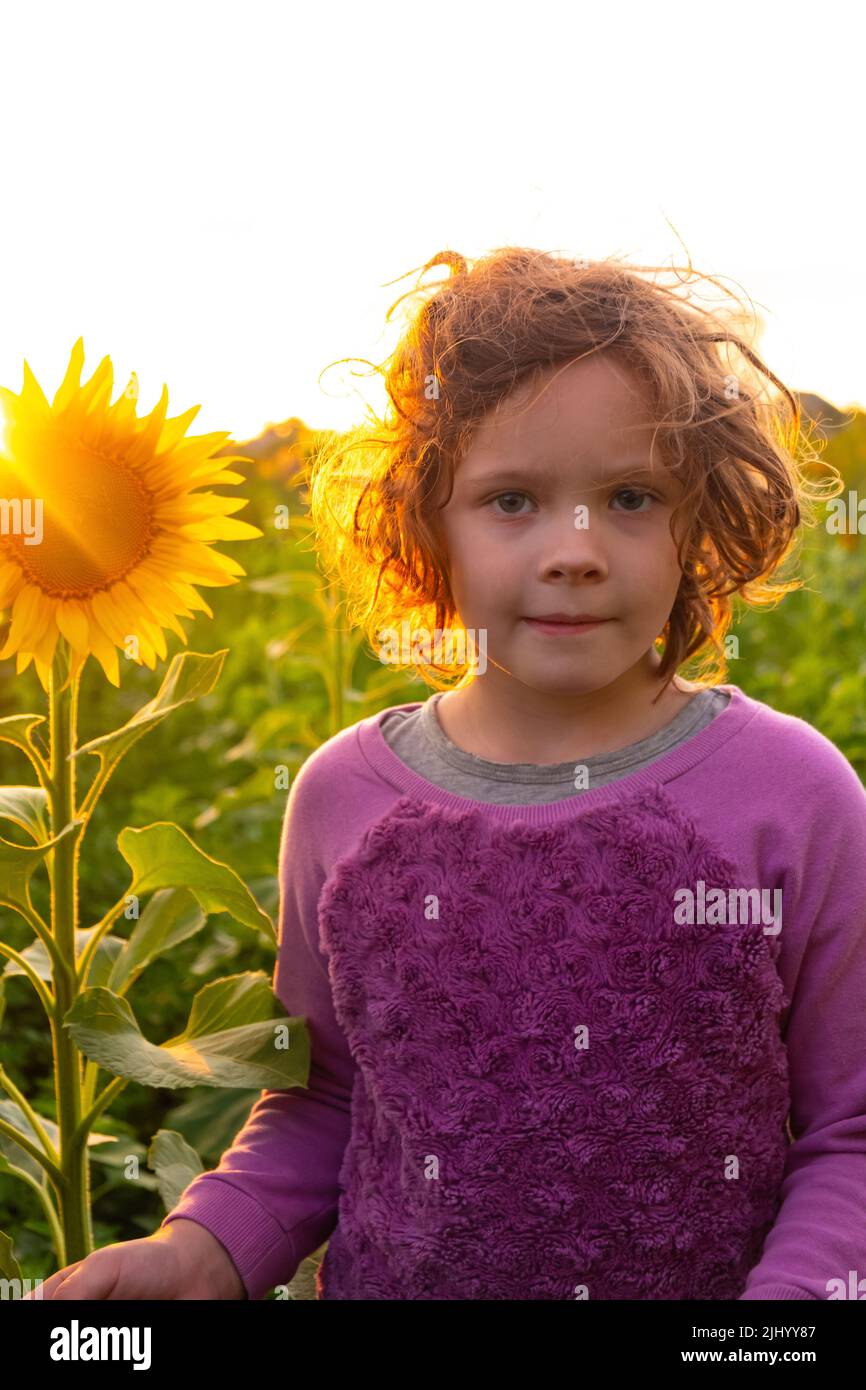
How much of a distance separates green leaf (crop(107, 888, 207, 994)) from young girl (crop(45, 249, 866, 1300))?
0.17m

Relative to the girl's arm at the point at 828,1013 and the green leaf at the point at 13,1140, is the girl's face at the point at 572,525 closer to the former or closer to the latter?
the girl's arm at the point at 828,1013

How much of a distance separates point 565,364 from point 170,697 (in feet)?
1.58

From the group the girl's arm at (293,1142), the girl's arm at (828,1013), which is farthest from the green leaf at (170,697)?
the girl's arm at (828,1013)

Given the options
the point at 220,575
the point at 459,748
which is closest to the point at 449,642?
the point at 459,748

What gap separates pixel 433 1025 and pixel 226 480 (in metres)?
0.50

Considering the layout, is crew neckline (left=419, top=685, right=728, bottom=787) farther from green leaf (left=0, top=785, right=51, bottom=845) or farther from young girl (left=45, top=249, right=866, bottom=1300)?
green leaf (left=0, top=785, right=51, bottom=845)

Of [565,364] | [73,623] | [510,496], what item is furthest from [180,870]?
[565,364]

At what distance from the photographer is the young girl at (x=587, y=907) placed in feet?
3.98

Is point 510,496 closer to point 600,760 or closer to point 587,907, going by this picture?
point 600,760

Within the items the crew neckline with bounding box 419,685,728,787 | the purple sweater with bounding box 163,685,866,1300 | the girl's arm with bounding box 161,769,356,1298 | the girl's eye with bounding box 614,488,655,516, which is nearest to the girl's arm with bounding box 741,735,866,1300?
the purple sweater with bounding box 163,685,866,1300

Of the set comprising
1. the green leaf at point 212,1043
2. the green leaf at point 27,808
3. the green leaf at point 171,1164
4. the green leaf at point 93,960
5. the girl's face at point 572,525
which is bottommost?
the green leaf at point 171,1164

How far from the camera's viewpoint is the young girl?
3.98 feet

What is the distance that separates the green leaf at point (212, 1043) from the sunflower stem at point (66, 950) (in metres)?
0.06
